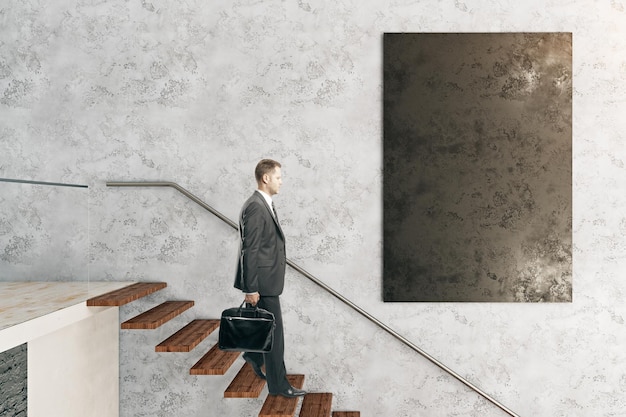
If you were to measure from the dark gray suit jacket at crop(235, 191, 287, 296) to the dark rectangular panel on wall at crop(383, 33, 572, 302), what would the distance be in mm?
1039

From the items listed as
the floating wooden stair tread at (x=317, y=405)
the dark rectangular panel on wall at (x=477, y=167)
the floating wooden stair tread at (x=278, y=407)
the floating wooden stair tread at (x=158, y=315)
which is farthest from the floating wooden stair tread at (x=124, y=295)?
the dark rectangular panel on wall at (x=477, y=167)

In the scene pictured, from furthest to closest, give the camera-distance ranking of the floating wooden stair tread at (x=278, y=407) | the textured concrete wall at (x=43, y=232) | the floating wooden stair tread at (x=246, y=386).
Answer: the floating wooden stair tread at (x=246, y=386), the floating wooden stair tread at (x=278, y=407), the textured concrete wall at (x=43, y=232)

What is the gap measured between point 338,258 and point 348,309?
0.33m

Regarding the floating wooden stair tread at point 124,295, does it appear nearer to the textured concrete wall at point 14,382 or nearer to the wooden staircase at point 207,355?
the wooden staircase at point 207,355

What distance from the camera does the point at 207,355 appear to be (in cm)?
351

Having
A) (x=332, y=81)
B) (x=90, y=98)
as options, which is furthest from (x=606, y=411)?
(x=90, y=98)

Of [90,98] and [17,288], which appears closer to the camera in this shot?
[17,288]

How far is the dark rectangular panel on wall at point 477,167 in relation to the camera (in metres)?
3.92

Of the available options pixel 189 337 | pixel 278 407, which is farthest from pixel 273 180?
pixel 278 407

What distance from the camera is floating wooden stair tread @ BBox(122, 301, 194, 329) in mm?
3318

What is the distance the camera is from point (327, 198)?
3959 millimetres

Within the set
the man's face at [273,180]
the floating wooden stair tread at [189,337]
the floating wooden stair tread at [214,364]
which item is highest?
the man's face at [273,180]

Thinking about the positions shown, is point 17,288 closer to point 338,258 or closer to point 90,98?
point 90,98

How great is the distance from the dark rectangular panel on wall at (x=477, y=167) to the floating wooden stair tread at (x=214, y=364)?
1098 mm
